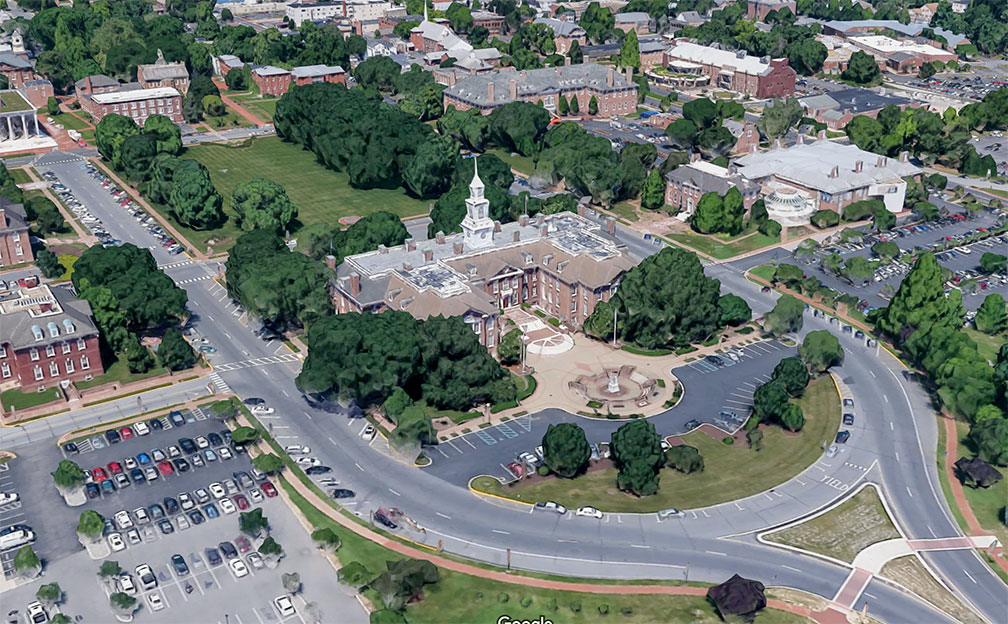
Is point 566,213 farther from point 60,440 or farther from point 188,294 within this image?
point 60,440

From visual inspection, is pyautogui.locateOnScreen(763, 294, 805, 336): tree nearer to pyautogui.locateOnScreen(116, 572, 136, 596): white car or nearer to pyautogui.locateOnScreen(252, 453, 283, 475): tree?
pyautogui.locateOnScreen(252, 453, 283, 475): tree

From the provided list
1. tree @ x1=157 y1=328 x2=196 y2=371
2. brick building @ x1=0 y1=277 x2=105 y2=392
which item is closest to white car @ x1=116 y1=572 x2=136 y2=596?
tree @ x1=157 y1=328 x2=196 y2=371

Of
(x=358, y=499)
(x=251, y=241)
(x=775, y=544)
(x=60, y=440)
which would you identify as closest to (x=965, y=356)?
(x=775, y=544)

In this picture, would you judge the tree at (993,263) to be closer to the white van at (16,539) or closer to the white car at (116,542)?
the white car at (116,542)

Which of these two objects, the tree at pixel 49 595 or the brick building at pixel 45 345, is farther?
the brick building at pixel 45 345

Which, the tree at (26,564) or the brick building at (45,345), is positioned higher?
the brick building at (45,345)

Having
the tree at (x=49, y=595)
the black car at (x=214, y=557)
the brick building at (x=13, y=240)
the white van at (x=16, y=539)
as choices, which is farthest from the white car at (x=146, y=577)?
the brick building at (x=13, y=240)
